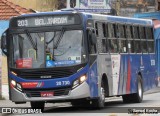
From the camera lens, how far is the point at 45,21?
68.4 feet

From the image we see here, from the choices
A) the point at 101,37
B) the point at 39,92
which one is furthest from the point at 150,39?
the point at 39,92

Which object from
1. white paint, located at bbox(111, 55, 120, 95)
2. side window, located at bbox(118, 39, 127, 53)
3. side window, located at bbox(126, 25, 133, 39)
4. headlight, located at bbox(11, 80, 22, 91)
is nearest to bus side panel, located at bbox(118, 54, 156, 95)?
side window, located at bbox(118, 39, 127, 53)

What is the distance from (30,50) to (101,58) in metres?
2.61

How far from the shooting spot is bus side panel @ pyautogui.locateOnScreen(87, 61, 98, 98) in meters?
20.5

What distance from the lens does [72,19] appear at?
67.7 ft

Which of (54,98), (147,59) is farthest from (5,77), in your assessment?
(54,98)

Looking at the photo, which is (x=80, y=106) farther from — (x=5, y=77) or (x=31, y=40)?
(x=5, y=77)

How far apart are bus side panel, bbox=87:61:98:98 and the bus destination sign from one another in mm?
1600

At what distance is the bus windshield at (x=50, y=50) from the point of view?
2036 cm

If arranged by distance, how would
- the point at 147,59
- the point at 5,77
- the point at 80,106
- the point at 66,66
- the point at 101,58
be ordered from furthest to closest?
the point at 5,77, the point at 147,59, the point at 80,106, the point at 101,58, the point at 66,66

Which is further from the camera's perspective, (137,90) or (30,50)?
(137,90)

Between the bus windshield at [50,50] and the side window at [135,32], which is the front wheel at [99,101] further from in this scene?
the side window at [135,32]

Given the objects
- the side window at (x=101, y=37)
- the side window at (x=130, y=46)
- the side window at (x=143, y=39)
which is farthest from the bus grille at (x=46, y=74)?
the side window at (x=143, y=39)

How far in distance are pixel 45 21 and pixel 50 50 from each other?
3.27 ft
